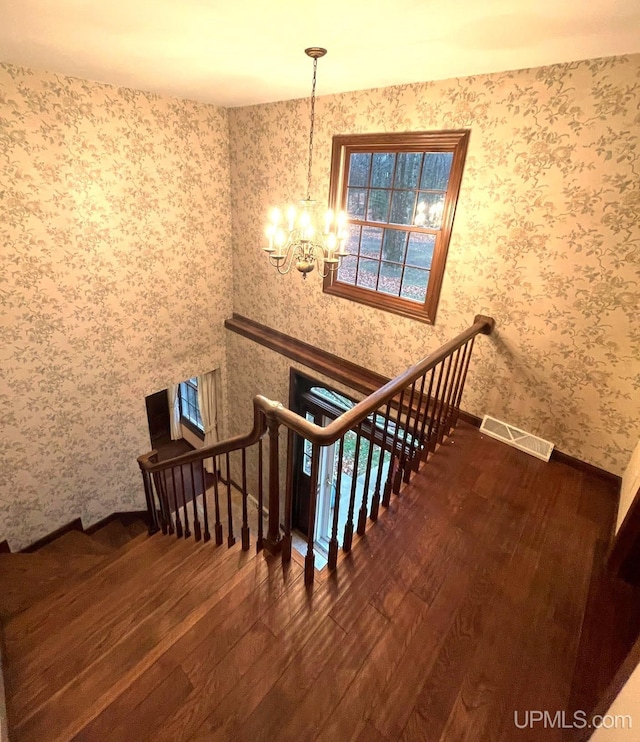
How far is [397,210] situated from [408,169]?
285 mm

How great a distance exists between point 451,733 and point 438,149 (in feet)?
9.82

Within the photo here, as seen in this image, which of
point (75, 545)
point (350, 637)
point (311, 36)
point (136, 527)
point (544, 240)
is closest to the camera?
point (350, 637)

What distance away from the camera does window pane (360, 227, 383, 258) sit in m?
3.12

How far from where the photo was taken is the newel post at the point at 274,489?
149 centimetres

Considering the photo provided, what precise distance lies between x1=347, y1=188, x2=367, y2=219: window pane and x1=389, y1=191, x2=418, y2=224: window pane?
28 cm

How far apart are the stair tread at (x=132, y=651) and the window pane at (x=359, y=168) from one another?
2.81 metres

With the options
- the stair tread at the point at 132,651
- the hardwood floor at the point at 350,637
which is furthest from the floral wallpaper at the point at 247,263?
the stair tread at the point at 132,651

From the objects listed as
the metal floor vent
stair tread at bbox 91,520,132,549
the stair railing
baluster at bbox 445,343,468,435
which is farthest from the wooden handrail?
stair tread at bbox 91,520,132,549

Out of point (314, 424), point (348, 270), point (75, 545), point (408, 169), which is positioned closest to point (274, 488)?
point (314, 424)

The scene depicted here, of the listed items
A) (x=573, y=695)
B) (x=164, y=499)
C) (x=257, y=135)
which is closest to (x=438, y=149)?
(x=257, y=135)

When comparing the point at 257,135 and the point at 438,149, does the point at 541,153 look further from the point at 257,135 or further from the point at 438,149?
the point at 257,135

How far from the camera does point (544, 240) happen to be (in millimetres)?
2293

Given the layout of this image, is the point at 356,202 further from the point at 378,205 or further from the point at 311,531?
the point at 311,531

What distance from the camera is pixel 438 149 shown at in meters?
2.56
